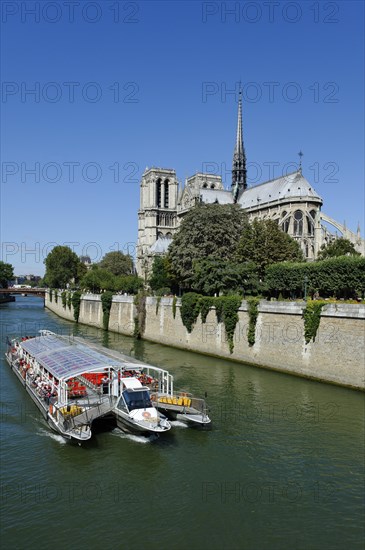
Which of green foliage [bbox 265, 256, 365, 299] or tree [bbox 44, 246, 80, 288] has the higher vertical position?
tree [bbox 44, 246, 80, 288]

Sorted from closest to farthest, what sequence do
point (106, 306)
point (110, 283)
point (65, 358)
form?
point (65, 358) < point (106, 306) < point (110, 283)

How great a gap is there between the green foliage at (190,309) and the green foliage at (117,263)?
71.7 meters

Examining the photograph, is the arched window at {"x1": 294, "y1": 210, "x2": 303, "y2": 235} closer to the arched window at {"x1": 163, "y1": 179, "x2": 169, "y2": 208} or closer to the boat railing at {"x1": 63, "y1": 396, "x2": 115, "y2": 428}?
the arched window at {"x1": 163, "y1": 179, "x2": 169, "y2": 208}

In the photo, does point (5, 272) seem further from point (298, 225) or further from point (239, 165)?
point (298, 225)

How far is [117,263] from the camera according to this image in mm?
119188

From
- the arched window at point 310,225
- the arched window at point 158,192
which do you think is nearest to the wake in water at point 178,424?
the arched window at point 310,225

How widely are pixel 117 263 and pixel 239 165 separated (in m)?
35.0

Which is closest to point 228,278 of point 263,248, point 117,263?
point 263,248

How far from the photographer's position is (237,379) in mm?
33000

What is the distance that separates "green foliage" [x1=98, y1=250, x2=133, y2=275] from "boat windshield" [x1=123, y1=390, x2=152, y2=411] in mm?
95968

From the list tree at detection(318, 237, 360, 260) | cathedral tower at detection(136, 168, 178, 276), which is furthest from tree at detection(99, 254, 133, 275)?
tree at detection(318, 237, 360, 260)

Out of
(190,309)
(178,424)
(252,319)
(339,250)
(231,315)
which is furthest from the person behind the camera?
(339,250)

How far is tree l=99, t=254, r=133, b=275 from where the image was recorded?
11875cm

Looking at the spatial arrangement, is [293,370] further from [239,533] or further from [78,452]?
[239,533]
